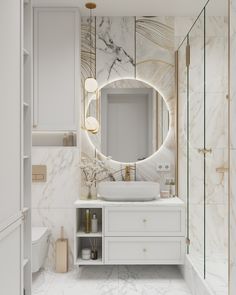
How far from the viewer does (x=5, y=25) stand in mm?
1873

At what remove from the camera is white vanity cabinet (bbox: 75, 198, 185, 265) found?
3455 mm

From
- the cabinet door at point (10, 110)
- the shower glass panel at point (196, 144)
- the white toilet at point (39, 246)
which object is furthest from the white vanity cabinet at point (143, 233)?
the cabinet door at point (10, 110)

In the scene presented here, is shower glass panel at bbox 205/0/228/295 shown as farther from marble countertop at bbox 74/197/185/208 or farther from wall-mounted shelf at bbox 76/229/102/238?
wall-mounted shelf at bbox 76/229/102/238

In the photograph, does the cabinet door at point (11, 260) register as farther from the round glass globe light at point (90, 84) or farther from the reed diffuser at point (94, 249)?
the round glass globe light at point (90, 84)

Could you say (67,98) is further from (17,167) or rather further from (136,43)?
(17,167)

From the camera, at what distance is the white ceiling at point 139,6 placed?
142 inches

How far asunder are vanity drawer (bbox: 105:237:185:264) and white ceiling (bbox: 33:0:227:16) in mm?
2276

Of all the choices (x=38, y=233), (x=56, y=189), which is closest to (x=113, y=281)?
(x=38, y=233)

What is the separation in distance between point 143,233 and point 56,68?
6.07 feet

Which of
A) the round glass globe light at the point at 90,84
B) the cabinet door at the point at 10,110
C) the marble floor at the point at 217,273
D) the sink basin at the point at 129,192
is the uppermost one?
the round glass globe light at the point at 90,84

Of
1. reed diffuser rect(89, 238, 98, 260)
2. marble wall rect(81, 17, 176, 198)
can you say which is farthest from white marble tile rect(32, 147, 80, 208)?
reed diffuser rect(89, 238, 98, 260)

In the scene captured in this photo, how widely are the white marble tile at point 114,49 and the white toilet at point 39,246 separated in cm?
166

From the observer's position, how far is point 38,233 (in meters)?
3.49

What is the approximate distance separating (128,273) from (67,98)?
6.07 feet
